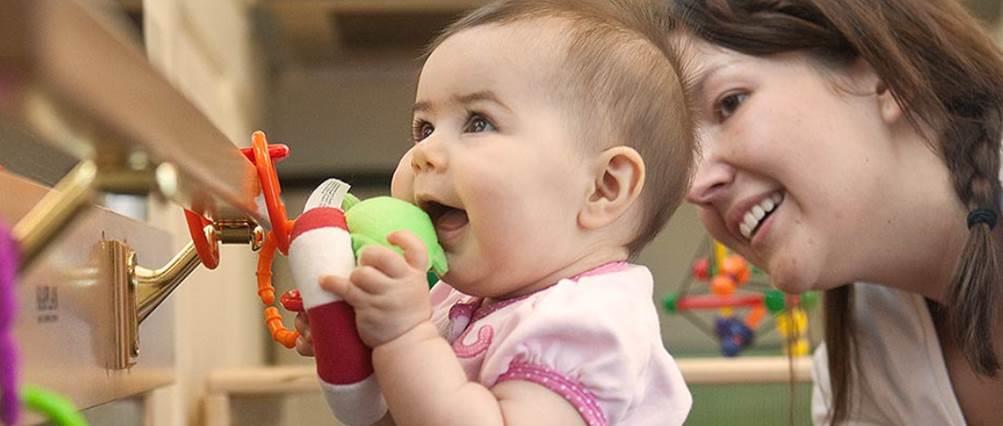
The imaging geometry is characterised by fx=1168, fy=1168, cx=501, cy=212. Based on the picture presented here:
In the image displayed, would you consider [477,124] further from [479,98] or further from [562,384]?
[562,384]

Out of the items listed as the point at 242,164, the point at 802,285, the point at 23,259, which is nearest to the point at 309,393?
the point at 802,285

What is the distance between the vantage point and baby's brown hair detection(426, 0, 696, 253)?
61 cm

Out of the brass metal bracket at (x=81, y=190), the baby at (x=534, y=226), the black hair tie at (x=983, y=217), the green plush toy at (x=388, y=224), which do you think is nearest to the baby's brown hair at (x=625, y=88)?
the baby at (x=534, y=226)

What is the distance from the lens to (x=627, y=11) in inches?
27.5

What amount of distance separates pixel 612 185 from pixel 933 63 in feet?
1.75

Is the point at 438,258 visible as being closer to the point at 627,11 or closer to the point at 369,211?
the point at 369,211

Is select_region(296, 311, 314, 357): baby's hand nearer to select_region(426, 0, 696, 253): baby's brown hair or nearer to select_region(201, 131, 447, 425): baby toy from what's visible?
select_region(201, 131, 447, 425): baby toy

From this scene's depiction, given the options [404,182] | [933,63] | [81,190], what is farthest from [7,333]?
[933,63]

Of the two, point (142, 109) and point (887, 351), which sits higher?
point (142, 109)

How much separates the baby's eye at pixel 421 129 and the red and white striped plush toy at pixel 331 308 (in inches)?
3.7

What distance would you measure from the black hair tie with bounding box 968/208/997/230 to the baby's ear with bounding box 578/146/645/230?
519mm

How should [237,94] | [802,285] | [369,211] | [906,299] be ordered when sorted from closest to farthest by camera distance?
[369,211]
[802,285]
[906,299]
[237,94]

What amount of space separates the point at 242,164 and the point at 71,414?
133mm

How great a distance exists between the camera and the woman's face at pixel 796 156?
3.30 feet
